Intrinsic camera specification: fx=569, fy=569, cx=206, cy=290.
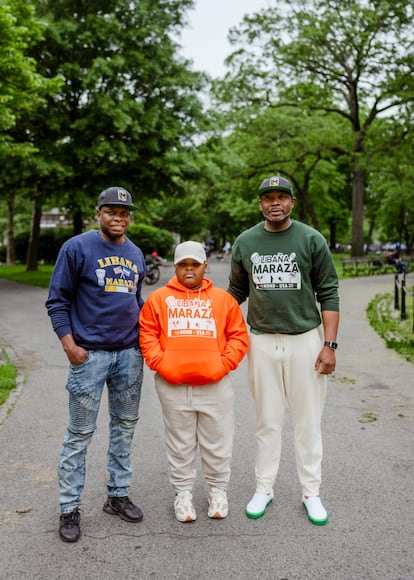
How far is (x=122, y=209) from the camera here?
3.38 meters

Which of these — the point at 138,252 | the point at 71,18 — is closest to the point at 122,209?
the point at 138,252

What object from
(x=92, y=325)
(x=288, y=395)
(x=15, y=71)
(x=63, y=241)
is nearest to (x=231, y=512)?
(x=288, y=395)

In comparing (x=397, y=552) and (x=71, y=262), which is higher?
(x=71, y=262)

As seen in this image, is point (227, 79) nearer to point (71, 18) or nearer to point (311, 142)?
point (311, 142)

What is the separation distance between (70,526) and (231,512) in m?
0.97

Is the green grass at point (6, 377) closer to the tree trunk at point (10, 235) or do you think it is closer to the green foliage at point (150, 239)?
the green foliage at point (150, 239)

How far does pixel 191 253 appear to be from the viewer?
11.0ft

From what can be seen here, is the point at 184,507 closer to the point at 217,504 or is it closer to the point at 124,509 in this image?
the point at 217,504

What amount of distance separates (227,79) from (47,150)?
47.3ft

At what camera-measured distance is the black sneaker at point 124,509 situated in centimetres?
340

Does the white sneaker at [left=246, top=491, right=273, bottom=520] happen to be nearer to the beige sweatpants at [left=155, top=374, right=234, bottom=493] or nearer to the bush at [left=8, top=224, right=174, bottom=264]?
the beige sweatpants at [left=155, top=374, right=234, bottom=493]

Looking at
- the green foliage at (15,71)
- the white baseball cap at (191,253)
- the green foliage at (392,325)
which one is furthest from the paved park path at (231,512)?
the green foliage at (15,71)

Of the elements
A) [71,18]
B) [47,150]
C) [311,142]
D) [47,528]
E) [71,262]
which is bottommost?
[47,528]

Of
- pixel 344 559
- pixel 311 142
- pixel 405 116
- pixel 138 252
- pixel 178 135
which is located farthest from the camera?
pixel 311 142
